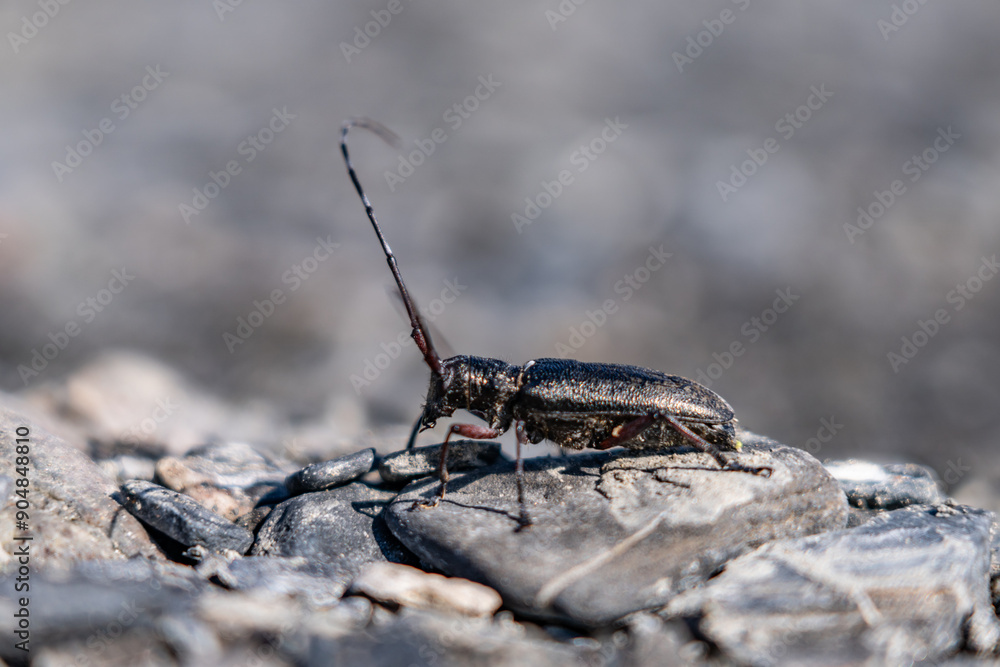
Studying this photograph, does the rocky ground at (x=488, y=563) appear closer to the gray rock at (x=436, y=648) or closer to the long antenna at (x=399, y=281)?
the gray rock at (x=436, y=648)

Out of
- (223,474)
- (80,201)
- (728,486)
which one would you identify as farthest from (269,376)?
(728,486)

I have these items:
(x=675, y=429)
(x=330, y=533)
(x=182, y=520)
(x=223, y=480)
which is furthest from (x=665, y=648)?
(x=223, y=480)

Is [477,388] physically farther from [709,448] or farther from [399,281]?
[709,448]

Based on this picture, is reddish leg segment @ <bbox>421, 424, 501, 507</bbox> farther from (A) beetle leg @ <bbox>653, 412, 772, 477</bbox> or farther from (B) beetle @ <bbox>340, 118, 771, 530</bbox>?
(A) beetle leg @ <bbox>653, 412, 772, 477</bbox>

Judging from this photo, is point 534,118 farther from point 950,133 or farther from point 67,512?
point 67,512

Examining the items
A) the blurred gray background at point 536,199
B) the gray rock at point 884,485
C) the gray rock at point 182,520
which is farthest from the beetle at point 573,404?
the blurred gray background at point 536,199

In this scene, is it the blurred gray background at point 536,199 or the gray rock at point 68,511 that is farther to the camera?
the blurred gray background at point 536,199
